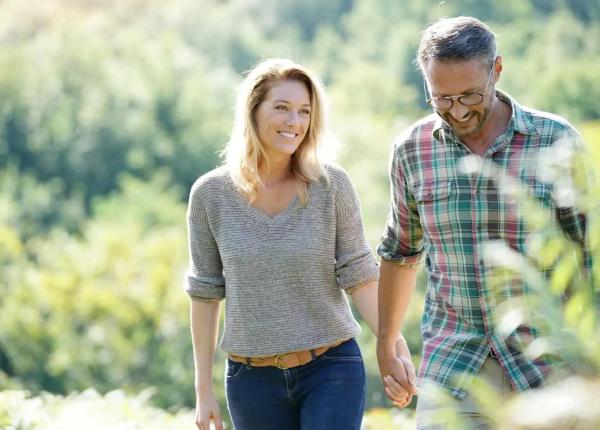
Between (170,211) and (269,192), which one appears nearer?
(269,192)

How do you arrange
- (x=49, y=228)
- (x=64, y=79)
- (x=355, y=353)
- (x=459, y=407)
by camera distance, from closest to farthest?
(x=459, y=407), (x=355, y=353), (x=49, y=228), (x=64, y=79)

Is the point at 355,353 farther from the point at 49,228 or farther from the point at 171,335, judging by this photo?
the point at 49,228

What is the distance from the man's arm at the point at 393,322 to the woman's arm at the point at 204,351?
0.63m

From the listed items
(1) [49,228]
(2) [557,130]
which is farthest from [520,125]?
(1) [49,228]

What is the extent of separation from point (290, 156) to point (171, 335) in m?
36.8

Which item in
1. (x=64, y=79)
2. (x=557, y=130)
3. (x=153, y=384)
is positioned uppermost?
(x=557, y=130)

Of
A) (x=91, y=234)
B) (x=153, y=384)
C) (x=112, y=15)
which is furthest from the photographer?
(x=112, y=15)

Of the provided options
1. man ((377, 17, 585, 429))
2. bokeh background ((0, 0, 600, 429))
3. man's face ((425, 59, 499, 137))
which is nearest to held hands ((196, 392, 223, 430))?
man ((377, 17, 585, 429))

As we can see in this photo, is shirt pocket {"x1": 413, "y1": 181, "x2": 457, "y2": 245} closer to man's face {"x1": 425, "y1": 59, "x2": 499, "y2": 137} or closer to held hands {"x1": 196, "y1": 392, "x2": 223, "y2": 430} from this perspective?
man's face {"x1": 425, "y1": 59, "x2": 499, "y2": 137}

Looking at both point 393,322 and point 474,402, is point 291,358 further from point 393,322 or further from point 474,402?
point 474,402

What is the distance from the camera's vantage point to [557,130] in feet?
11.7

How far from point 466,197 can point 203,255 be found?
3.89 ft

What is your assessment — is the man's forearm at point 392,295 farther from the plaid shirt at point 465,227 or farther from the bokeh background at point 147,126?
the bokeh background at point 147,126

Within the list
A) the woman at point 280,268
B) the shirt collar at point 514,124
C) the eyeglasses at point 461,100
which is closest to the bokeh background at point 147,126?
the woman at point 280,268
